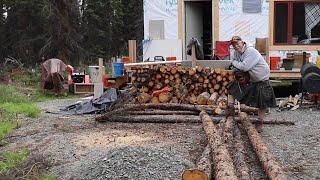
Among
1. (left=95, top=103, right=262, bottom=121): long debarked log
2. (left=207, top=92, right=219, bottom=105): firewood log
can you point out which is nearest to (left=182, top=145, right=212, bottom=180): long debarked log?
(left=95, top=103, right=262, bottom=121): long debarked log

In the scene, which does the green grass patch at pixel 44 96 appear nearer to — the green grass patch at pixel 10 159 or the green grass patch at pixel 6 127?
the green grass patch at pixel 6 127

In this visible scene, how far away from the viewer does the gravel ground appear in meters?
6.19

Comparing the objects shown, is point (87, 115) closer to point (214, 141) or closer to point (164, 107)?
point (164, 107)

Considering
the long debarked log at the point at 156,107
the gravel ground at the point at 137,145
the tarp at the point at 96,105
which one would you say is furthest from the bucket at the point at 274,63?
the tarp at the point at 96,105

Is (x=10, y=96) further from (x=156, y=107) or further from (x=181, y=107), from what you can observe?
(x=181, y=107)

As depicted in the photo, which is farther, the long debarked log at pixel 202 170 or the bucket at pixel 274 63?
the bucket at pixel 274 63

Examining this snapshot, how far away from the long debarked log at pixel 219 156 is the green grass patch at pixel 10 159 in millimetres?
2457

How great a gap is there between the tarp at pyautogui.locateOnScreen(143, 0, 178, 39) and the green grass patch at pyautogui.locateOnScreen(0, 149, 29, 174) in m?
10.0

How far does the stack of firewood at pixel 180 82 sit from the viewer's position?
12.6 meters

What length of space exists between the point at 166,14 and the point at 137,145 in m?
9.81

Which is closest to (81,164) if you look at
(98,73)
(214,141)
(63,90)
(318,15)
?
(214,141)

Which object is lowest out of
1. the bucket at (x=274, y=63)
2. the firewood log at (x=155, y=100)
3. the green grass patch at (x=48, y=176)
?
the green grass patch at (x=48, y=176)

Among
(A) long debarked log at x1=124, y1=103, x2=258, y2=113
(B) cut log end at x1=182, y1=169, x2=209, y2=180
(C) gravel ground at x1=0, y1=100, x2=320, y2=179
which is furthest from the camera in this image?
(A) long debarked log at x1=124, y1=103, x2=258, y2=113

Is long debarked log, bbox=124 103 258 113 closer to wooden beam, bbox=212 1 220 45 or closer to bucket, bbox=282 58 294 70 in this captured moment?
bucket, bbox=282 58 294 70
